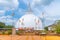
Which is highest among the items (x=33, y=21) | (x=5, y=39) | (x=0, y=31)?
(x=33, y=21)

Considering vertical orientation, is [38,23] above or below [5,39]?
above

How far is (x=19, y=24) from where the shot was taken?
178 inches

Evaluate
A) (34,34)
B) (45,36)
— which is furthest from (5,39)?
(45,36)

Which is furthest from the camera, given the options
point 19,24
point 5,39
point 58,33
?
point 19,24

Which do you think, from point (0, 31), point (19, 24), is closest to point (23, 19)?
point (19, 24)

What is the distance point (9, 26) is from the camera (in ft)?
14.1

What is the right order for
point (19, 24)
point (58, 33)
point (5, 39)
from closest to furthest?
point (5, 39), point (58, 33), point (19, 24)

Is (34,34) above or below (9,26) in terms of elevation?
below

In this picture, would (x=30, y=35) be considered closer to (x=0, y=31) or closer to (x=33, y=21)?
(x=33, y=21)

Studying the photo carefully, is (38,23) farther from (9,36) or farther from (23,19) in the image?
(9,36)

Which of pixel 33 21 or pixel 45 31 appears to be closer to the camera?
pixel 45 31

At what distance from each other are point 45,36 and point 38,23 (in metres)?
0.62

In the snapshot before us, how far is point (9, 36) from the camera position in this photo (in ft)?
14.1

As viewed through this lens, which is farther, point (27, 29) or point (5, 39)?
point (27, 29)
